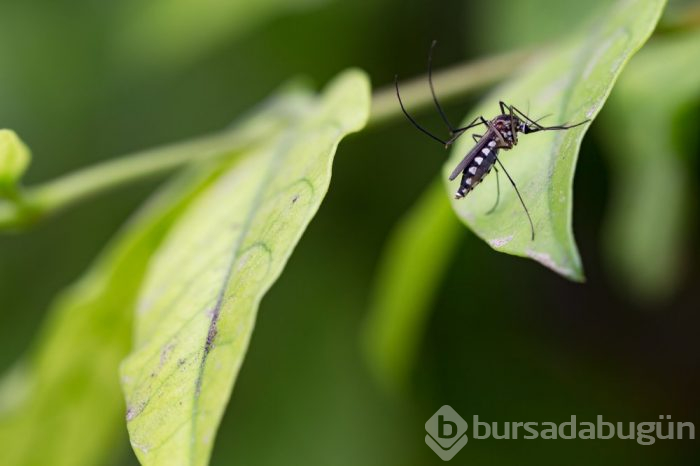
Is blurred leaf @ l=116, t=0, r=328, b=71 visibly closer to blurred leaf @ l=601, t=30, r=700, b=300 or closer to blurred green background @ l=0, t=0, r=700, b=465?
blurred green background @ l=0, t=0, r=700, b=465

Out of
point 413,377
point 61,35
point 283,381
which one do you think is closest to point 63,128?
point 61,35

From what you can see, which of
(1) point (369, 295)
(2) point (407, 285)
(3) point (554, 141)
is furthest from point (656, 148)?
(1) point (369, 295)

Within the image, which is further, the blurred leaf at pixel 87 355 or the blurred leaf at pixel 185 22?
the blurred leaf at pixel 185 22

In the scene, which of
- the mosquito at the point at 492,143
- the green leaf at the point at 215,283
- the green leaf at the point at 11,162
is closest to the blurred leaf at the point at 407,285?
the mosquito at the point at 492,143

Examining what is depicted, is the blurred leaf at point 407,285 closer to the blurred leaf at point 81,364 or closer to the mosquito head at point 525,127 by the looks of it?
the mosquito head at point 525,127

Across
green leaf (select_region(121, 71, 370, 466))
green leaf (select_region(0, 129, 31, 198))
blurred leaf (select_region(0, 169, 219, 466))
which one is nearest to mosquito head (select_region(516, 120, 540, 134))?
green leaf (select_region(121, 71, 370, 466))

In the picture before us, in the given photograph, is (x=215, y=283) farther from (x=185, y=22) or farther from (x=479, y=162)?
(x=185, y=22)

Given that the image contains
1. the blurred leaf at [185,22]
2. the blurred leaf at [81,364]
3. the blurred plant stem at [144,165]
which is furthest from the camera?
the blurred leaf at [185,22]
